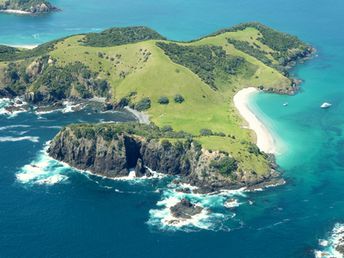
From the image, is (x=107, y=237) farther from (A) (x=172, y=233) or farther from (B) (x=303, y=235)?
(B) (x=303, y=235)

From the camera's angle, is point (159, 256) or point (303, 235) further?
point (303, 235)

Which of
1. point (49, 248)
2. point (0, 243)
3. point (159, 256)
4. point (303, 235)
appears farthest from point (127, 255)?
point (303, 235)

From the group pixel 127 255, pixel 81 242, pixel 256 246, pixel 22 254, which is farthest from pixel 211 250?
pixel 22 254

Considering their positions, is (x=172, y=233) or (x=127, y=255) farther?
(x=172, y=233)

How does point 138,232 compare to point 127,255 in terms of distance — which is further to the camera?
point 138,232

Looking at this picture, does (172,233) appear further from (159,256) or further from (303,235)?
(303,235)

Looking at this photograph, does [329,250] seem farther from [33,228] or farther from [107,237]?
[33,228]

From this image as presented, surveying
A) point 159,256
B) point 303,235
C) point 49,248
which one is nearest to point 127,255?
point 159,256
